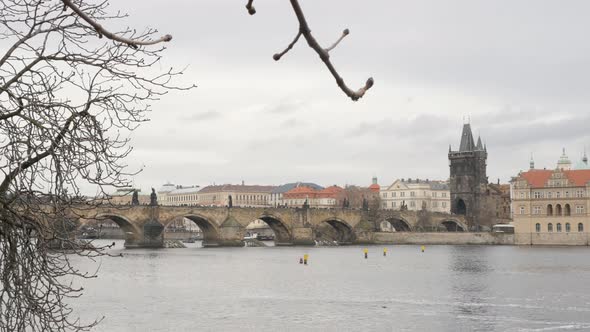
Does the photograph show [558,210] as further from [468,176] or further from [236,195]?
[236,195]

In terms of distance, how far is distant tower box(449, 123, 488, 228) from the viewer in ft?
326

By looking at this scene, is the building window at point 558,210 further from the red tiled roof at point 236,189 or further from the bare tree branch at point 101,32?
the red tiled roof at point 236,189

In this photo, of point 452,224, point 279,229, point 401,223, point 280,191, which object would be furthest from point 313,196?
point 279,229

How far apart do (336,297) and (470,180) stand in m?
76.8

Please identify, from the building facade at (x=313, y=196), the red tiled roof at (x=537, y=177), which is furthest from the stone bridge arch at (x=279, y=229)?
the building facade at (x=313, y=196)

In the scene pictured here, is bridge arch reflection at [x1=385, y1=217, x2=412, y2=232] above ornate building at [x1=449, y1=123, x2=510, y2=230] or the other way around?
the other way around

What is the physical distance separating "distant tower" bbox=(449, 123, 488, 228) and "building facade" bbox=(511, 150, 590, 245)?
2495 cm

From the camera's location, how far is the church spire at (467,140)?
102 meters

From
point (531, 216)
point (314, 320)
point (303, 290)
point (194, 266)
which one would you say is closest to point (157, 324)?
point (314, 320)

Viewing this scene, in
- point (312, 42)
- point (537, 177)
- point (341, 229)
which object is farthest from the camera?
point (341, 229)

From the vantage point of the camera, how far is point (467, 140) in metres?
102

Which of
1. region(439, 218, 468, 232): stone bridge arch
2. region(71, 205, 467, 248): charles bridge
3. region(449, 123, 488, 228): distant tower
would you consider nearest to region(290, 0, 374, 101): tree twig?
region(71, 205, 467, 248): charles bridge

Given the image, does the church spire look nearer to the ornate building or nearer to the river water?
the ornate building

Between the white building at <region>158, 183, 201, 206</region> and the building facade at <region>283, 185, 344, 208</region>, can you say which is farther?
the white building at <region>158, 183, 201, 206</region>
